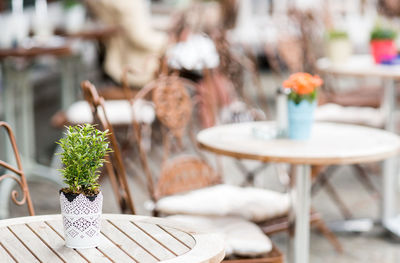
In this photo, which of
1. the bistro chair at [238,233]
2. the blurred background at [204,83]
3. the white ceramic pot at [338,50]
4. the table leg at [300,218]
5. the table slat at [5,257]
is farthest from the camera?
the white ceramic pot at [338,50]

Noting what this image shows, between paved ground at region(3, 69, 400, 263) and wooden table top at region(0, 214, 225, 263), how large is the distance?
6.84 ft

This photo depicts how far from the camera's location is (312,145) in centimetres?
317

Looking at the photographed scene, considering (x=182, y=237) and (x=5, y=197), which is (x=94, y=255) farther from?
(x=5, y=197)

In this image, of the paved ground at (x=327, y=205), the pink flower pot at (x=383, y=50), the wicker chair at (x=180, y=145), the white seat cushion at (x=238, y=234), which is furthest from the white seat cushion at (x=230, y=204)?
the pink flower pot at (x=383, y=50)

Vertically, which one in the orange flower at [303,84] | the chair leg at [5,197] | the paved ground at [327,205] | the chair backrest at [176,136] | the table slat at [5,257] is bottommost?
the paved ground at [327,205]

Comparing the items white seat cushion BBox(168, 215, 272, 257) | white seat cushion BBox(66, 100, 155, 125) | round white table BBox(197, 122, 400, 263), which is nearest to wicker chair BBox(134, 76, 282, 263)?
round white table BBox(197, 122, 400, 263)

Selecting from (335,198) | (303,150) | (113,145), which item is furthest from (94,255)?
(335,198)

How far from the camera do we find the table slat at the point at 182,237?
6.51 ft

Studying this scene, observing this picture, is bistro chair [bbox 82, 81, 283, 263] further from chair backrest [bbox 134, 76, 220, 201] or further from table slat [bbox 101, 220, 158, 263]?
table slat [bbox 101, 220, 158, 263]

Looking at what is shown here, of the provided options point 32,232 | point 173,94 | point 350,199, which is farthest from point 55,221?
point 350,199

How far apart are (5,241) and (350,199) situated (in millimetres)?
3517

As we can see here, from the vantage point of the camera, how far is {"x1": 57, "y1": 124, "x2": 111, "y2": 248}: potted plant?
195cm

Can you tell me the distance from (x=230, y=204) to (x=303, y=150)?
45cm

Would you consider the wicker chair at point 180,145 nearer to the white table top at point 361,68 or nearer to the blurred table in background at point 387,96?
the blurred table in background at point 387,96
